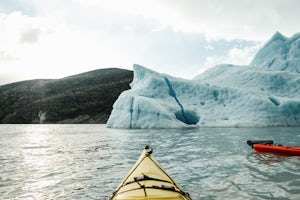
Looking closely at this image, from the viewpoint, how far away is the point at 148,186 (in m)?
6.03

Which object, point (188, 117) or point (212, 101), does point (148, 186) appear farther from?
point (212, 101)

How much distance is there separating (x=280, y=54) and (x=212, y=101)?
812 inches

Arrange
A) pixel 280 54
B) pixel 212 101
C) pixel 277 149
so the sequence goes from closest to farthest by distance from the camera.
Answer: pixel 277 149 < pixel 212 101 < pixel 280 54

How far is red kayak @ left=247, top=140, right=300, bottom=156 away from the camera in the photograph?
14508 mm

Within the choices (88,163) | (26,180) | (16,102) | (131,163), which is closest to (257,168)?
(131,163)

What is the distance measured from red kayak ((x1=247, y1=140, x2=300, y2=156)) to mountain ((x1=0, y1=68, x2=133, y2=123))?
241 feet

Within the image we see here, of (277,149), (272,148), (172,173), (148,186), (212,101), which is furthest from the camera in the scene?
(212,101)

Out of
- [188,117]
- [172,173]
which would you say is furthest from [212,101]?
[172,173]

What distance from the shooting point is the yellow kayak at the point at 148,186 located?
5551 mm

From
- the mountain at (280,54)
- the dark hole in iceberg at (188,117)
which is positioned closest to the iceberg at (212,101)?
the dark hole in iceberg at (188,117)

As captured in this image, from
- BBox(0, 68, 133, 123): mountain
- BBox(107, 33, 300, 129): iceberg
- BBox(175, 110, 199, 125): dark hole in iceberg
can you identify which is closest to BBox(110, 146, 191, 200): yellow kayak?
BBox(107, 33, 300, 129): iceberg

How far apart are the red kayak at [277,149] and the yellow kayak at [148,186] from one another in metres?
9.54

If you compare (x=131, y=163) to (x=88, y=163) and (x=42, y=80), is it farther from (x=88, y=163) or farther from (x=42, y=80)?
(x=42, y=80)

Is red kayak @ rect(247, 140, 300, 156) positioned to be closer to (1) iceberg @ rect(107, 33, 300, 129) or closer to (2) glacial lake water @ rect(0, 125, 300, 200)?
(2) glacial lake water @ rect(0, 125, 300, 200)
